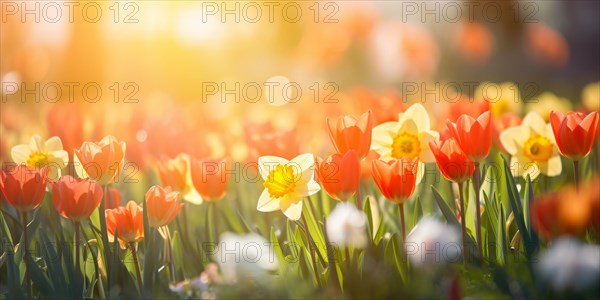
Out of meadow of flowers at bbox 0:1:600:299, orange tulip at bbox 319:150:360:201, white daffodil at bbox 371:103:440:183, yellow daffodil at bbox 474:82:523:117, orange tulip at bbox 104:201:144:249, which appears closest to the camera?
meadow of flowers at bbox 0:1:600:299

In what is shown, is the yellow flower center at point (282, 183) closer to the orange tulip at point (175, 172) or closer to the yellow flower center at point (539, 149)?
the orange tulip at point (175, 172)

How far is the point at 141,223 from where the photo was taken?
1972mm

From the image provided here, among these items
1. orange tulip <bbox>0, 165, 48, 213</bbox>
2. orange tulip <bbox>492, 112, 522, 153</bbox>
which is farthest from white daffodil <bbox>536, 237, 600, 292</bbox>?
orange tulip <bbox>0, 165, 48, 213</bbox>

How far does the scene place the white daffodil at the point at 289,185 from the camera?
6.41ft

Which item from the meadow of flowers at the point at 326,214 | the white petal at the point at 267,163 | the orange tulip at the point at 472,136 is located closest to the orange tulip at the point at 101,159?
the meadow of flowers at the point at 326,214

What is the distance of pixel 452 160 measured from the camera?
187 cm

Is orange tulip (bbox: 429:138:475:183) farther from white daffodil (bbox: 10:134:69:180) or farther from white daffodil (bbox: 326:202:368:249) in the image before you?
white daffodil (bbox: 10:134:69:180)

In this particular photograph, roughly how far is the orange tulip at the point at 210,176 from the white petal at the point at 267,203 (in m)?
0.28

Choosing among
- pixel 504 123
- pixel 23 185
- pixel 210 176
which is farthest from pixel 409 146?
pixel 23 185

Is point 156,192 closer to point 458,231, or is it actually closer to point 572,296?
point 458,231

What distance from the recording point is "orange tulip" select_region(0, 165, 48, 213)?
1.91 m

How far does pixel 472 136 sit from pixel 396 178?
0.80 feet

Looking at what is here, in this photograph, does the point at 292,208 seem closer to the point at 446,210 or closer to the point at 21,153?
the point at 446,210

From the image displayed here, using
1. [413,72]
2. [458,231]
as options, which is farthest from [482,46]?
[458,231]
